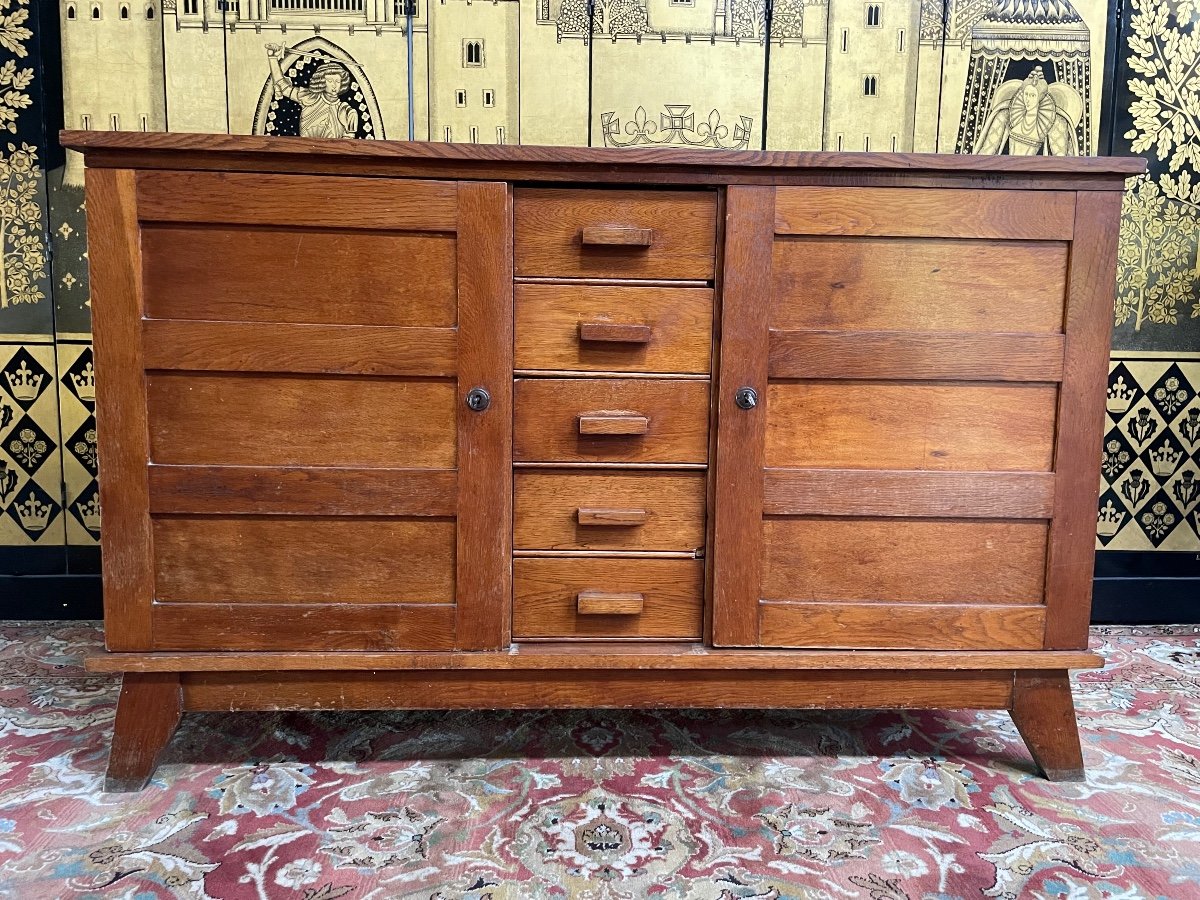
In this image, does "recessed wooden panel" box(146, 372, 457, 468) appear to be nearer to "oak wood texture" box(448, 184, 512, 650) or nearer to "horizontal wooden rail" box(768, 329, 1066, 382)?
"oak wood texture" box(448, 184, 512, 650)

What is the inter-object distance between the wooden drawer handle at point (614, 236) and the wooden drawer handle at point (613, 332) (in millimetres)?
146

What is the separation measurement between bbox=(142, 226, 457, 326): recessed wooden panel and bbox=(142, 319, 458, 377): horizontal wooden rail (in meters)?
0.02

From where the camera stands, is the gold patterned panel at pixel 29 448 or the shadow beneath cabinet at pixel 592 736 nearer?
the shadow beneath cabinet at pixel 592 736

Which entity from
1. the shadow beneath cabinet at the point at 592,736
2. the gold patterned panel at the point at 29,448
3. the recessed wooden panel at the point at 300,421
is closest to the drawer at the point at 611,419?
the recessed wooden panel at the point at 300,421

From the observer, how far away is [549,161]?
1.30m

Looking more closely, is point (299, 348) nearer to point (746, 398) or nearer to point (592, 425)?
point (592, 425)

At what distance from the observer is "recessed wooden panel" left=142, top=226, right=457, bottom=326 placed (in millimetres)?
1305

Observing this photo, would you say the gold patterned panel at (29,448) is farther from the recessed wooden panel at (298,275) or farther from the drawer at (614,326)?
the drawer at (614,326)

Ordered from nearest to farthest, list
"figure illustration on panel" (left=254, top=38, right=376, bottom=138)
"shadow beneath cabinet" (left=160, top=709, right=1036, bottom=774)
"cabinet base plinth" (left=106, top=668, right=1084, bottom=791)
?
1. "cabinet base plinth" (left=106, top=668, right=1084, bottom=791)
2. "shadow beneath cabinet" (left=160, top=709, right=1036, bottom=774)
3. "figure illustration on panel" (left=254, top=38, right=376, bottom=138)

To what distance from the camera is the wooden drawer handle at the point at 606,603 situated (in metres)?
1.40

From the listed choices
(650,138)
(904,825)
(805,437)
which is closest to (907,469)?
(805,437)

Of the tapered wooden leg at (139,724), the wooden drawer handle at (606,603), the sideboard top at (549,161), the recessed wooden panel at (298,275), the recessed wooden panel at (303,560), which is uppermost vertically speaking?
the sideboard top at (549,161)

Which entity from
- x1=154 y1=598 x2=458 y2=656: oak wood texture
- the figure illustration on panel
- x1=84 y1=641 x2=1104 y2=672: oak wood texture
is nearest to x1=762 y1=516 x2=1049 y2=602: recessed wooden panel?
x1=84 y1=641 x2=1104 y2=672: oak wood texture

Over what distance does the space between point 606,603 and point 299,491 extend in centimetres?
60
